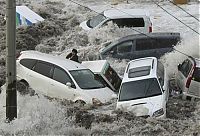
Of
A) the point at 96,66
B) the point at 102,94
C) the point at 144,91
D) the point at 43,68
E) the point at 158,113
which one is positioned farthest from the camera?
the point at 96,66

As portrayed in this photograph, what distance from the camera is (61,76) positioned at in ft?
49.4

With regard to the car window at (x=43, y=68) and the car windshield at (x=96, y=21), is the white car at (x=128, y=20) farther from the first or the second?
the car window at (x=43, y=68)

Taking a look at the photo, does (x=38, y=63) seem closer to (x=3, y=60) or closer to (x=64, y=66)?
(x=64, y=66)

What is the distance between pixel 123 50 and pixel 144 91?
5.64 meters

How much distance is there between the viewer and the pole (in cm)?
1105

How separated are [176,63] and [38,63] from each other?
5.57m

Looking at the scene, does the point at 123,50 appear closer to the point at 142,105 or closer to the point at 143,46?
the point at 143,46

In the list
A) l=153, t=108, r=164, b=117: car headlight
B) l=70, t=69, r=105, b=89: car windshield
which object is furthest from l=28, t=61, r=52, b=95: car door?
l=153, t=108, r=164, b=117: car headlight

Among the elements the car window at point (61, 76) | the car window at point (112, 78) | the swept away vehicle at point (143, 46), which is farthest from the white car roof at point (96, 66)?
the swept away vehicle at point (143, 46)

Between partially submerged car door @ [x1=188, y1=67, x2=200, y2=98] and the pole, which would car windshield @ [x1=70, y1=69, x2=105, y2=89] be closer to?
partially submerged car door @ [x1=188, y1=67, x2=200, y2=98]

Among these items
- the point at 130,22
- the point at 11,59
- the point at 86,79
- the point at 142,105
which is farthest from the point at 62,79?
the point at 130,22

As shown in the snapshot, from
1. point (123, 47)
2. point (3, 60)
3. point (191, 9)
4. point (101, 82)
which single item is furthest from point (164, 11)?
point (101, 82)

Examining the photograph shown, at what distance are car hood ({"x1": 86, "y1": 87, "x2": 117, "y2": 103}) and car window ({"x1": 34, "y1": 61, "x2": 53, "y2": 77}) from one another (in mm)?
1657

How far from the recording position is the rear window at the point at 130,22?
2203cm
